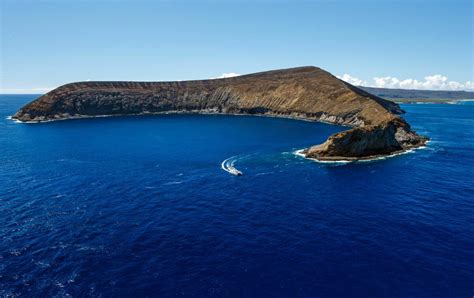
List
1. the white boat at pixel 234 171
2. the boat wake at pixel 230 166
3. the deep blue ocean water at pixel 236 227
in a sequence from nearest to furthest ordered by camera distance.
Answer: the deep blue ocean water at pixel 236 227 < the white boat at pixel 234 171 < the boat wake at pixel 230 166

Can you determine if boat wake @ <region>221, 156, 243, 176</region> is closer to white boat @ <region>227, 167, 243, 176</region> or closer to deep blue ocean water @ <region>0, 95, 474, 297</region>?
white boat @ <region>227, 167, 243, 176</region>

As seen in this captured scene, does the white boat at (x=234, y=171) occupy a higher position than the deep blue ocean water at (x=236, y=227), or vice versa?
the white boat at (x=234, y=171)

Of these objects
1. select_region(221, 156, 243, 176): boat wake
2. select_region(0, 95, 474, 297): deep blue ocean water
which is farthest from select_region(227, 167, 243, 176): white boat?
select_region(0, 95, 474, 297): deep blue ocean water

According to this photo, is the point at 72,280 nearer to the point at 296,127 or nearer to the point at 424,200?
the point at 424,200

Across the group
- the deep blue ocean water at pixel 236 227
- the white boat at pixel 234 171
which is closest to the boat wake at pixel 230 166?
the white boat at pixel 234 171

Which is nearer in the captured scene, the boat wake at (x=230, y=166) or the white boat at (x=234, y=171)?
the white boat at (x=234, y=171)

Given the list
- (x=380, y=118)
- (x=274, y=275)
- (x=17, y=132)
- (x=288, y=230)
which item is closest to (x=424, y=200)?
(x=288, y=230)

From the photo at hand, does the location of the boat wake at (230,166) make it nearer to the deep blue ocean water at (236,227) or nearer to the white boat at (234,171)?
the white boat at (234,171)
